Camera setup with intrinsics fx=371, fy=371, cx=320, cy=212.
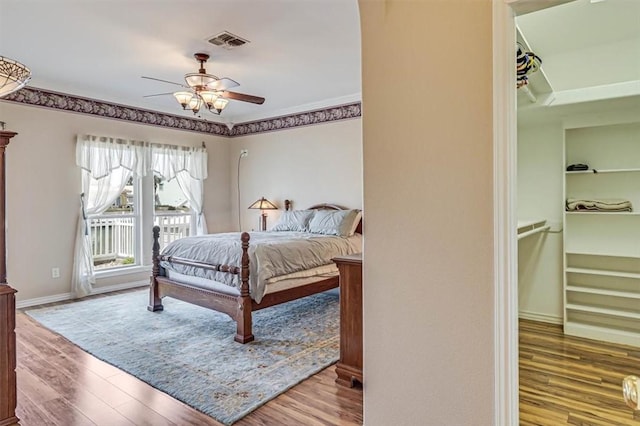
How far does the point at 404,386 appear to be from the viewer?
1.57m

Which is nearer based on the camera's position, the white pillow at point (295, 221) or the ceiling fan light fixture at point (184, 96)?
the ceiling fan light fixture at point (184, 96)

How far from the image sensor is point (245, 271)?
3.40m

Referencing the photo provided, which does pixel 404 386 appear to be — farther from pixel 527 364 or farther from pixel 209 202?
pixel 209 202

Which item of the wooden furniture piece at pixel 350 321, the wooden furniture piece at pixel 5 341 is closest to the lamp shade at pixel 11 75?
the wooden furniture piece at pixel 5 341

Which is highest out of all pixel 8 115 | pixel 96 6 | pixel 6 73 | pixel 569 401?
pixel 96 6

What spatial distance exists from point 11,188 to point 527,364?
18.5ft

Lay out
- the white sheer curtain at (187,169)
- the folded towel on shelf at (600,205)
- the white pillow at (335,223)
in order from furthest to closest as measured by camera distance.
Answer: the white sheer curtain at (187,169) → the white pillow at (335,223) → the folded towel on shelf at (600,205)

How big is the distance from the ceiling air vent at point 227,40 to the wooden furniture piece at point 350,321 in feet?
7.26

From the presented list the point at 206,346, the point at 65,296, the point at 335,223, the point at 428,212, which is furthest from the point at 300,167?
the point at 428,212

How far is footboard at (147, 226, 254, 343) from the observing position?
3.32m

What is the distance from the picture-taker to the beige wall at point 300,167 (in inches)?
213

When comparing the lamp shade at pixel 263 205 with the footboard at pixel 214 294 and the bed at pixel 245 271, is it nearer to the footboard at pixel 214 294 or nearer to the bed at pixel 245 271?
the bed at pixel 245 271

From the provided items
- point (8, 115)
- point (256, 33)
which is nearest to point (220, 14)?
point (256, 33)

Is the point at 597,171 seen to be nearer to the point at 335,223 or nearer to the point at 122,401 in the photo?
the point at 335,223
